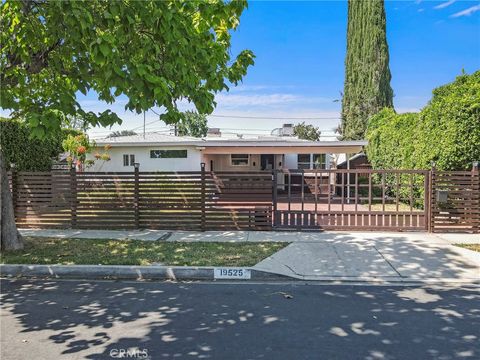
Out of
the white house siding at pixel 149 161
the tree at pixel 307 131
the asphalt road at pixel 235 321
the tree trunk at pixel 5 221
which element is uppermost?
the tree at pixel 307 131

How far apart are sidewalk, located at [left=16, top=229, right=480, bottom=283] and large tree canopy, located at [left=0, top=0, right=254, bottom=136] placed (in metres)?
3.39


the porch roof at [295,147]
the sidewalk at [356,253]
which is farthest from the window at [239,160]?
the sidewalk at [356,253]

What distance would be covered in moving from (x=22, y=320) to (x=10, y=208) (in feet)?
13.5

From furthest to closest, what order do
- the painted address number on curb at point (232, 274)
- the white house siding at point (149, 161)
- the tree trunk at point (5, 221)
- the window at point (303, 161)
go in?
the window at point (303, 161)
the white house siding at point (149, 161)
the tree trunk at point (5, 221)
the painted address number on curb at point (232, 274)

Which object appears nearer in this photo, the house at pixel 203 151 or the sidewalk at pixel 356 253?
the sidewalk at pixel 356 253

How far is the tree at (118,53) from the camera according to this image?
525 centimetres

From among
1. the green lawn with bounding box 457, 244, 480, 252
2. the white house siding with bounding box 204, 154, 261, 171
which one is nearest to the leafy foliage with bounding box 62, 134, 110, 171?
the white house siding with bounding box 204, 154, 261, 171

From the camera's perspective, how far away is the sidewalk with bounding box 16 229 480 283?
6.36 meters

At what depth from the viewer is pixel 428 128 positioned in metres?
12.5

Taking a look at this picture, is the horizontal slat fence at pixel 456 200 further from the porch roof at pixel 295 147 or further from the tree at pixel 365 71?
the tree at pixel 365 71

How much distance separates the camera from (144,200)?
33.1ft

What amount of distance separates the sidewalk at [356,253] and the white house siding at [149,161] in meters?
10.5

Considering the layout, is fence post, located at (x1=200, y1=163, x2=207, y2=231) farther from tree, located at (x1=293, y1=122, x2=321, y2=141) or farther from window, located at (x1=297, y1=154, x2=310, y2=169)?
tree, located at (x1=293, y1=122, x2=321, y2=141)

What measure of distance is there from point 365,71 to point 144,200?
26114 millimetres
